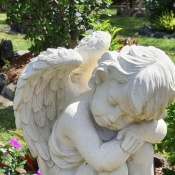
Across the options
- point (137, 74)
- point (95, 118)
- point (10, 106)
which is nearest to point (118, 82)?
point (137, 74)

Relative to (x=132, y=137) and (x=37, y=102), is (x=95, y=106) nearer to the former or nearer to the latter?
(x=132, y=137)

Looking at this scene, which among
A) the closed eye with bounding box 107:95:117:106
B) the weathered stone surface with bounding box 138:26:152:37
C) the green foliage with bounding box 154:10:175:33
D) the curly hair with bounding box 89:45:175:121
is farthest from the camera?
the weathered stone surface with bounding box 138:26:152:37

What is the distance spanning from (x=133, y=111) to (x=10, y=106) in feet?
13.5

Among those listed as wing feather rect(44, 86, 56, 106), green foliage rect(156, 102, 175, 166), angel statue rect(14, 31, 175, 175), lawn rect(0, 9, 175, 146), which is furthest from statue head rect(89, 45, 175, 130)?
lawn rect(0, 9, 175, 146)

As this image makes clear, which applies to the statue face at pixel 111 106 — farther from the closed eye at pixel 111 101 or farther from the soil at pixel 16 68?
the soil at pixel 16 68

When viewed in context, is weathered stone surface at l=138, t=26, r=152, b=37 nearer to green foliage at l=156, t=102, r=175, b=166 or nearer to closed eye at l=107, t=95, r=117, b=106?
green foliage at l=156, t=102, r=175, b=166

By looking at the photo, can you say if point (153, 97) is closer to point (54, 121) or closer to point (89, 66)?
point (89, 66)

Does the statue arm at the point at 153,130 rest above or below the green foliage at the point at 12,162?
above

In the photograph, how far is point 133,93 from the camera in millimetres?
1590

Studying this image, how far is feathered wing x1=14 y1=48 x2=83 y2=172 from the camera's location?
1.81 meters

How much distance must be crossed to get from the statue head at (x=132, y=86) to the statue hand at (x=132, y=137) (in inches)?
1.4

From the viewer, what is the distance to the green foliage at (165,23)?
32.9ft

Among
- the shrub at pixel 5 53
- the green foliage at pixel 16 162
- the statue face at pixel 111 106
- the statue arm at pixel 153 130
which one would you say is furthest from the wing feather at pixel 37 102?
the shrub at pixel 5 53

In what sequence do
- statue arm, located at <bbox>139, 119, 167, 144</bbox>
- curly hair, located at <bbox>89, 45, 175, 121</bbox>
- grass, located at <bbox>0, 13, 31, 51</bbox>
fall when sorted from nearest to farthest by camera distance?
curly hair, located at <bbox>89, 45, 175, 121</bbox> < statue arm, located at <bbox>139, 119, 167, 144</bbox> < grass, located at <bbox>0, 13, 31, 51</bbox>
